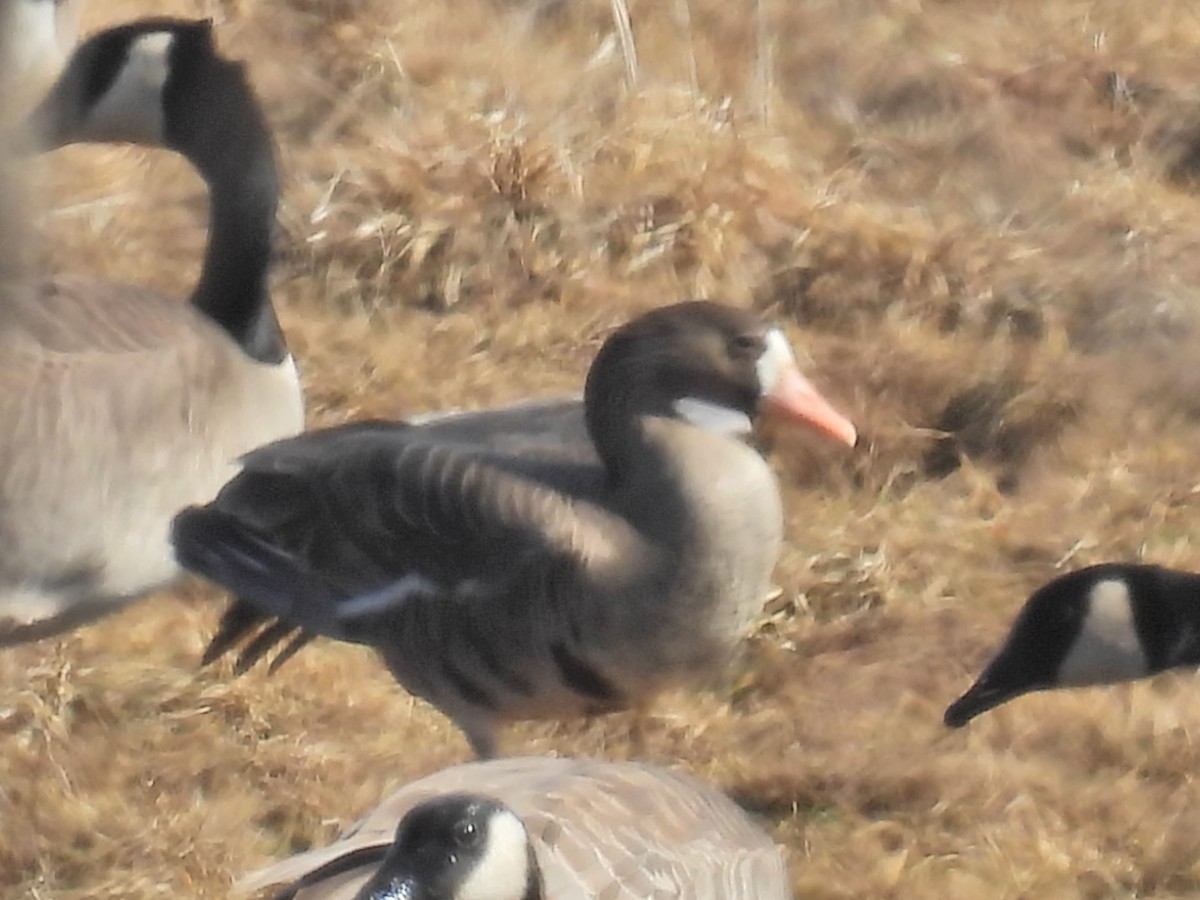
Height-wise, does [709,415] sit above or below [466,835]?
above

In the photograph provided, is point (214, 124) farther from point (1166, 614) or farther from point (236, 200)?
point (1166, 614)

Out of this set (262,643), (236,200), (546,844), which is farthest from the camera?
(236,200)

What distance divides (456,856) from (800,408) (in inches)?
51.4

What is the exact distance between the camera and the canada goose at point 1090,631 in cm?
392

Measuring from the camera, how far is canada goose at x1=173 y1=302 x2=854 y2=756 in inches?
152

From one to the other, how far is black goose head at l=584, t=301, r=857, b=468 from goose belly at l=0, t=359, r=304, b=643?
1033 mm

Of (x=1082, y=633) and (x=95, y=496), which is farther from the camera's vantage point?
(x=95, y=496)

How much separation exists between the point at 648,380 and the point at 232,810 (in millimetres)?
1255

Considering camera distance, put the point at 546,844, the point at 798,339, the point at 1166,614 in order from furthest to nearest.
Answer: the point at 798,339 → the point at 1166,614 → the point at 546,844

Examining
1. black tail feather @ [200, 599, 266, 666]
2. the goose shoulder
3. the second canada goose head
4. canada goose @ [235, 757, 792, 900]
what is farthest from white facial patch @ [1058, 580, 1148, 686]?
the second canada goose head

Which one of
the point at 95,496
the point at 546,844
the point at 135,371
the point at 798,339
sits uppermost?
the point at 135,371

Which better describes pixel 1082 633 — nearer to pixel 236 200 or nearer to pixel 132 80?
pixel 236 200

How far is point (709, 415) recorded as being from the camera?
3939 mm

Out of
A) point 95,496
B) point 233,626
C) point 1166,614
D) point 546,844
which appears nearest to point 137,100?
point 95,496
